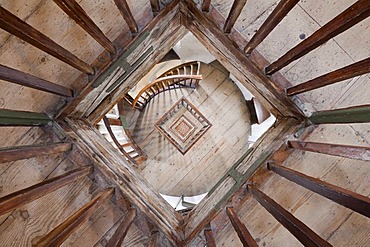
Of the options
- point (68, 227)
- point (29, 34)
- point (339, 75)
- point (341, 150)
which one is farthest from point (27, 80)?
point (341, 150)

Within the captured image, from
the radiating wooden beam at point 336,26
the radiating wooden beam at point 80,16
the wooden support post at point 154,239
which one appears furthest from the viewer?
the wooden support post at point 154,239

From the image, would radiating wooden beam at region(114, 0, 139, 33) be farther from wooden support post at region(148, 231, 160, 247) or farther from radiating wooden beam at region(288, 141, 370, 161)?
Answer: wooden support post at region(148, 231, 160, 247)

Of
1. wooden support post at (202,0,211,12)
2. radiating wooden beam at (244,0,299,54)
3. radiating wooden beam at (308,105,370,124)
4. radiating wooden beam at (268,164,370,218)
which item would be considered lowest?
radiating wooden beam at (268,164,370,218)

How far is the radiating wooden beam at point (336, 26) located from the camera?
1079 mm

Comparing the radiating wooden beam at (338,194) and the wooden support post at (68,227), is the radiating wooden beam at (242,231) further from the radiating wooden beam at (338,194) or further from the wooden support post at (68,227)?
the wooden support post at (68,227)

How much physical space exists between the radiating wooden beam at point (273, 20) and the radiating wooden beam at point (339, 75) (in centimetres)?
36

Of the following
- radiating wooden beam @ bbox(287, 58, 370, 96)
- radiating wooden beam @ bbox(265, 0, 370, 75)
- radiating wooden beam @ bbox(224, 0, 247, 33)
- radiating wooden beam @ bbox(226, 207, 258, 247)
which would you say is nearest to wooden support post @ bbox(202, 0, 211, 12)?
radiating wooden beam @ bbox(224, 0, 247, 33)

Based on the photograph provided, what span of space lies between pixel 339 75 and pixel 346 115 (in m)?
0.20

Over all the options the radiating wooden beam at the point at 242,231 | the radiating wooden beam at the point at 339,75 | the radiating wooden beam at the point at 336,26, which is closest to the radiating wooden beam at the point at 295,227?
the radiating wooden beam at the point at 242,231

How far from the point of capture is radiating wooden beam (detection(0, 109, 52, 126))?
4.57 feet

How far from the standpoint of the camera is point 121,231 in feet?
5.48

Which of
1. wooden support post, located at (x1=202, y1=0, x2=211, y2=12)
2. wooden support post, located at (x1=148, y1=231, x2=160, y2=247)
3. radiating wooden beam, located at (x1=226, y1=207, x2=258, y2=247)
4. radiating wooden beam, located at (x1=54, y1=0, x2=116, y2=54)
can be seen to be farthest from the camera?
wooden support post, located at (x1=148, y1=231, x2=160, y2=247)

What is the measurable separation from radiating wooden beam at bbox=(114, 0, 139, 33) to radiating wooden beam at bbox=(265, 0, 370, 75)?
0.87 m

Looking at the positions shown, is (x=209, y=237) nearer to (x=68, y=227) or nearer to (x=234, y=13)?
(x=68, y=227)
